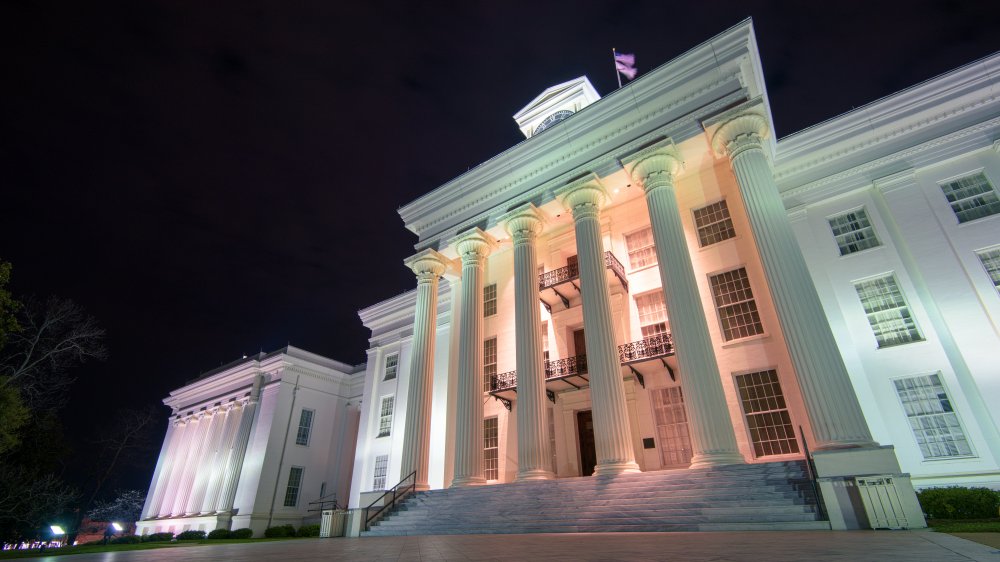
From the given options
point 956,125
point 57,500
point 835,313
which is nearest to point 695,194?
point 835,313

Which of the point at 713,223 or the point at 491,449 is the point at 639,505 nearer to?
the point at 491,449

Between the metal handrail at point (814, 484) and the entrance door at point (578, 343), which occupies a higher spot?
the entrance door at point (578, 343)

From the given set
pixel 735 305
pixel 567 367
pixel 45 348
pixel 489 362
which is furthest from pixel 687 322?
pixel 45 348

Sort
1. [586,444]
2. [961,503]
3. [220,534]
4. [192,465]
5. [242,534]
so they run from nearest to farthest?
[961,503]
[586,444]
[220,534]
[242,534]
[192,465]

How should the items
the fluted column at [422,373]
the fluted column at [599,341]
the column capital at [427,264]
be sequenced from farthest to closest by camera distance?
the column capital at [427,264] → the fluted column at [422,373] → the fluted column at [599,341]

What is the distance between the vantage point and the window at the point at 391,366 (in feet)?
85.1

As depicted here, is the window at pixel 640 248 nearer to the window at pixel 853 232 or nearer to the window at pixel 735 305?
the window at pixel 735 305

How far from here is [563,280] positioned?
18547 mm

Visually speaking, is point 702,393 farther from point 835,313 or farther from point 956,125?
point 956,125

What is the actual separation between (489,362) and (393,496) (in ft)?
23.3

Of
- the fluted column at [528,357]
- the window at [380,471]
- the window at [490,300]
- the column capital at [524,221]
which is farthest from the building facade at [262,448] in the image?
the column capital at [524,221]

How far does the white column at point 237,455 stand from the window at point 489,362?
2007 centimetres

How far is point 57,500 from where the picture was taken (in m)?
18.7

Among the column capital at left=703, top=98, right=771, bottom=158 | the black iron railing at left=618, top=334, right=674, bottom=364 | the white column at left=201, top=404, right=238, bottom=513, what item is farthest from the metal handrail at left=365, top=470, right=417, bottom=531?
the white column at left=201, top=404, right=238, bottom=513
